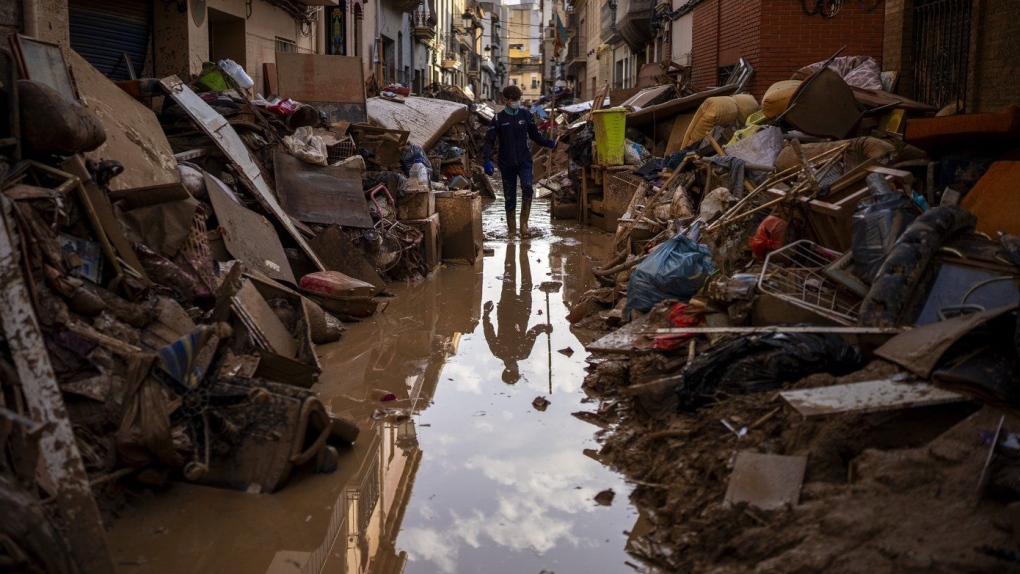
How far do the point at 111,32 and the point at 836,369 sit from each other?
9.11 metres

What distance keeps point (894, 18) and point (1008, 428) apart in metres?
7.69

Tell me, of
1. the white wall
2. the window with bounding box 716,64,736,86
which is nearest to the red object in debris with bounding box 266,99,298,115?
the window with bounding box 716,64,736,86

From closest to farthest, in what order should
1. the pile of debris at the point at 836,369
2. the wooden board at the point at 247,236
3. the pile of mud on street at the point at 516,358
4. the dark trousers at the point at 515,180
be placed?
the pile of debris at the point at 836,369 → the pile of mud on street at the point at 516,358 → the wooden board at the point at 247,236 → the dark trousers at the point at 515,180

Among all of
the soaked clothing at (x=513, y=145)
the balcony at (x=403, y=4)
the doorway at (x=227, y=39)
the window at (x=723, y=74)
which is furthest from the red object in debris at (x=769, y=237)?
the balcony at (x=403, y=4)

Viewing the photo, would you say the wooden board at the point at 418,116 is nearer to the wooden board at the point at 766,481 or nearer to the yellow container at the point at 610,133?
the yellow container at the point at 610,133

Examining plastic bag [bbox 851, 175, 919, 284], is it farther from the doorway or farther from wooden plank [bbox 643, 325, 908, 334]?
the doorway

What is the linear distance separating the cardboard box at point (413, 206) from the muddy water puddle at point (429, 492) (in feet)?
8.63

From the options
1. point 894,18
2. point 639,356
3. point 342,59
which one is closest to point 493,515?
point 639,356

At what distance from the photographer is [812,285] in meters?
5.16

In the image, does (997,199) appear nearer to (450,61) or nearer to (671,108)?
A: (671,108)

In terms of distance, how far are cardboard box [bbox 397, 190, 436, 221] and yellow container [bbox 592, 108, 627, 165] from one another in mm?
4097

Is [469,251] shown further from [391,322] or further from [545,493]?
[545,493]

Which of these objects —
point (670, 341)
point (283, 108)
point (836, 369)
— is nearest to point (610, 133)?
point (283, 108)

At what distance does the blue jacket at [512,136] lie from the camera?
11891 millimetres
